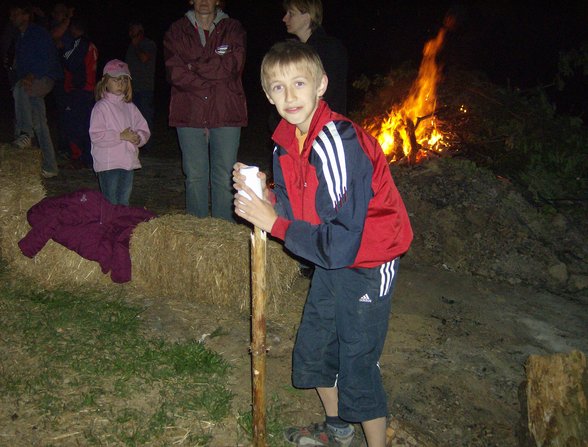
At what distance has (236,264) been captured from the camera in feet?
14.6

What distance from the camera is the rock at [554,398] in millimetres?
2920

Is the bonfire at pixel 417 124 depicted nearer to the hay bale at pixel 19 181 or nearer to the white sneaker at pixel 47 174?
the hay bale at pixel 19 181

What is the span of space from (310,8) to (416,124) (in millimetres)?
3359

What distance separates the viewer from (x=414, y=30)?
14641 millimetres

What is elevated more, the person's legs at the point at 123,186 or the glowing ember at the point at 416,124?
the glowing ember at the point at 416,124

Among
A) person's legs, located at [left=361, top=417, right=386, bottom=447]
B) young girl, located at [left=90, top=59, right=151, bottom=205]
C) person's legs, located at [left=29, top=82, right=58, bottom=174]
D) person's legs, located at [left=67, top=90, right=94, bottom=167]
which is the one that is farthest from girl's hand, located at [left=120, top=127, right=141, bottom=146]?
person's legs, located at [left=361, top=417, right=386, bottom=447]

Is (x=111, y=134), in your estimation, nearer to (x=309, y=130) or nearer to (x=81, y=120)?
(x=309, y=130)

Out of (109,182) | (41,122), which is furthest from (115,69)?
(41,122)

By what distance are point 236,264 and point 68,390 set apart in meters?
1.64

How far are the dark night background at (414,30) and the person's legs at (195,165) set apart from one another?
4.61 m

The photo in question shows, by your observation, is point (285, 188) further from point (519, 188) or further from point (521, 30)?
point (521, 30)

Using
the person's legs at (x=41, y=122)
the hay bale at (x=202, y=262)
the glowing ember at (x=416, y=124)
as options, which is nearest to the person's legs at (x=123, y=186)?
the hay bale at (x=202, y=262)

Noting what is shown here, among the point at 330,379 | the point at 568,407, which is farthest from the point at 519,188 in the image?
the point at 330,379

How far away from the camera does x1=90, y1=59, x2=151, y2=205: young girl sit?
526cm
